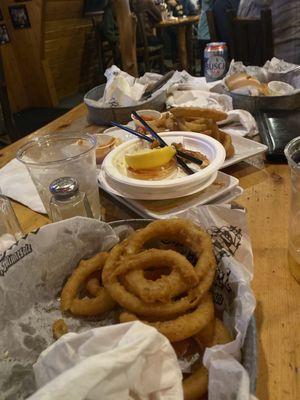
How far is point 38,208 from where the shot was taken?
0.95 m

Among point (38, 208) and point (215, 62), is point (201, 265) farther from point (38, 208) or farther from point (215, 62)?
point (215, 62)

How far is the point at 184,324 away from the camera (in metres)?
0.48

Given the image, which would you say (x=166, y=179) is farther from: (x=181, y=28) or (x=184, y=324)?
(x=181, y=28)

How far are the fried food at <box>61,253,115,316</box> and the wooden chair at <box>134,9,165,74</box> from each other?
448cm

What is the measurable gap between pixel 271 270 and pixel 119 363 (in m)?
0.41

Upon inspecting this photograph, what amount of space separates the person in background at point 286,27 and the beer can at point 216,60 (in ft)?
2.90

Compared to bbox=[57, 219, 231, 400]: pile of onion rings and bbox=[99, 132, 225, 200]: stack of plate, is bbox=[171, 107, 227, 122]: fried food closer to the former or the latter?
bbox=[99, 132, 225, 200]: stack of plate

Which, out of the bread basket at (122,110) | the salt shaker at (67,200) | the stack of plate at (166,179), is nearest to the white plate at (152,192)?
the stack of plate at (166,179)

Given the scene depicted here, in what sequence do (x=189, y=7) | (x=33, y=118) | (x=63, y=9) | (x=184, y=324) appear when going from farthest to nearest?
(x=189, y=7) < (x=63, y=9) < (x=33, y=118) < (x=184, y=324)

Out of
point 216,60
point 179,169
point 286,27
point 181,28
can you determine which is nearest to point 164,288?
point 179,169

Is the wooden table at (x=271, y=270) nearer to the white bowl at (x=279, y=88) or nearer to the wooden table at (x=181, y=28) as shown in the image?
the white bowl at (x=279, y=88)

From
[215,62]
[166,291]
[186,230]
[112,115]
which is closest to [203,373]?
[166,291]

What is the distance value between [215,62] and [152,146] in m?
0.86

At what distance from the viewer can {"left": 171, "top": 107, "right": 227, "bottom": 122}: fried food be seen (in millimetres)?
1088
